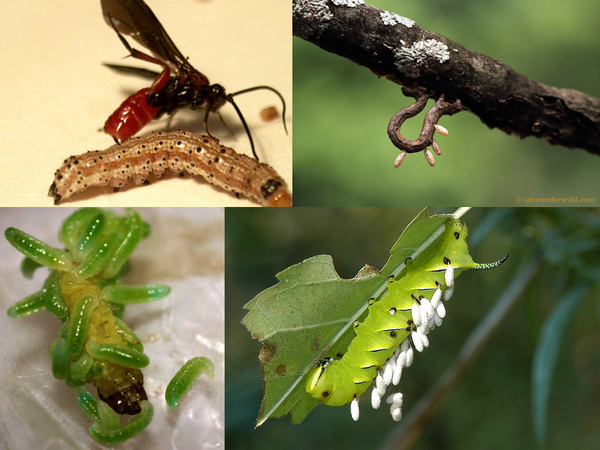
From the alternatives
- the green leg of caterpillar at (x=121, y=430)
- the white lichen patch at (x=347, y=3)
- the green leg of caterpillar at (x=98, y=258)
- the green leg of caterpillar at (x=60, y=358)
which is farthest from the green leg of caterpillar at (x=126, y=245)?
the white lichen patch at (x=347, y=3)

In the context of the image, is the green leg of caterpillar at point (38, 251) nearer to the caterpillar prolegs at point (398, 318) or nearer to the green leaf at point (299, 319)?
the green leaf at point (299, 319)

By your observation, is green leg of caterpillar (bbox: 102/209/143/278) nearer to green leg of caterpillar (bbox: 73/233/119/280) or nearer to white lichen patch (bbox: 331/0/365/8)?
green leg of caterpillar (bbox: 73/233/119/280)

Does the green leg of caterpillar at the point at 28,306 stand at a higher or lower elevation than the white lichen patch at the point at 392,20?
lower

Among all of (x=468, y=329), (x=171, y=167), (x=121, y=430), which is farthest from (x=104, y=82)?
(x=468, y=329)

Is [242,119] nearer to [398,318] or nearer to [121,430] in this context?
[398,318]

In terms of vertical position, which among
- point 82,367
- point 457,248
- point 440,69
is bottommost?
point 82,367

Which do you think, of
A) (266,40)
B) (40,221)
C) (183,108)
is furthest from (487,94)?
(40,221)
